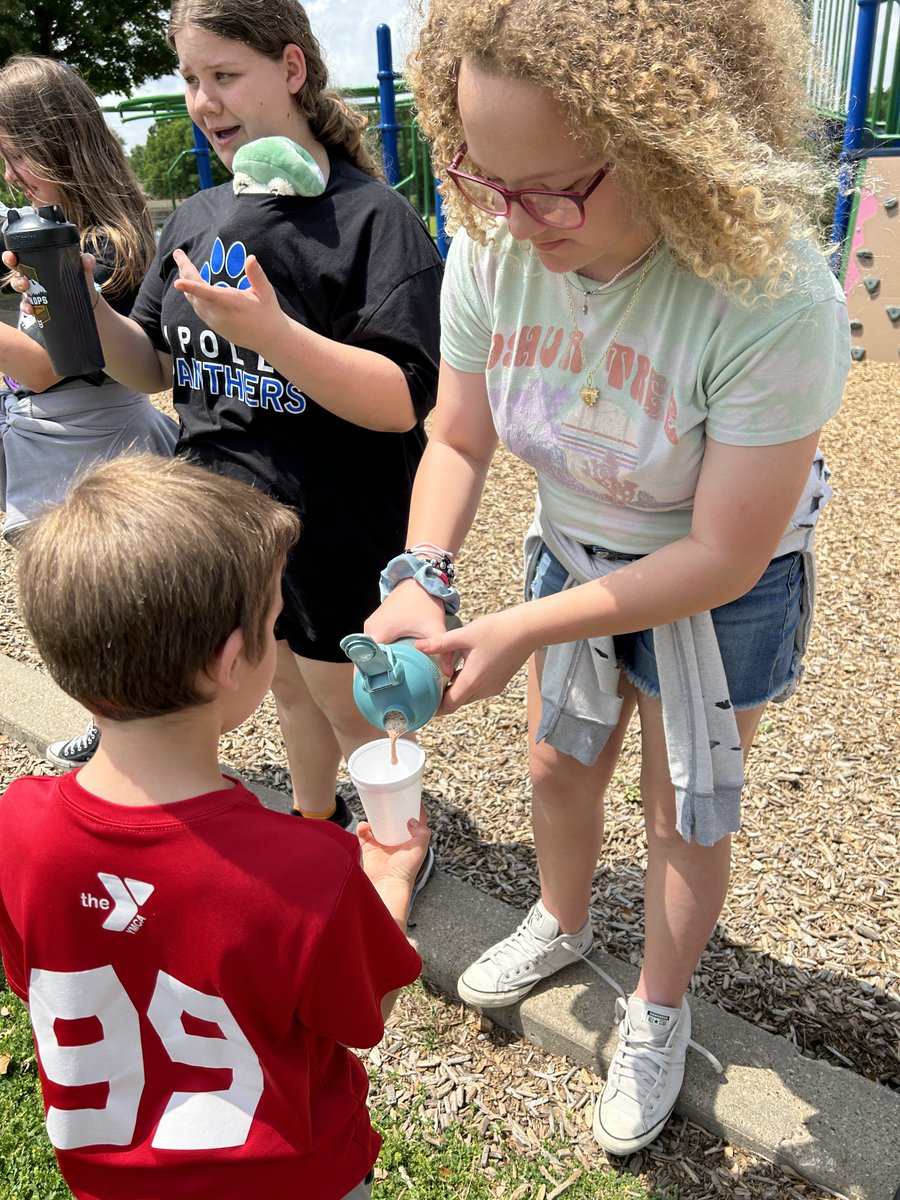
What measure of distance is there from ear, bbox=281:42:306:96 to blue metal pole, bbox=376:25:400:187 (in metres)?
6.66

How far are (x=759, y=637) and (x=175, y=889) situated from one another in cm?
115

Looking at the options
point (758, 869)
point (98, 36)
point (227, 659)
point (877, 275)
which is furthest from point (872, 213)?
point (98, 36)

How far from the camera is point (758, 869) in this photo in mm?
2936

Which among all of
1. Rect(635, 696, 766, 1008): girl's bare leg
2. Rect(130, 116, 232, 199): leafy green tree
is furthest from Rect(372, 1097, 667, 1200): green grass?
Rect(130, 116, 232, 199): leafy green tree

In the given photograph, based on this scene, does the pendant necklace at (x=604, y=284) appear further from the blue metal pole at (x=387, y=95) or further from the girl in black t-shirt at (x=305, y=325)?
the blue metal pole at (x=387, y=95)

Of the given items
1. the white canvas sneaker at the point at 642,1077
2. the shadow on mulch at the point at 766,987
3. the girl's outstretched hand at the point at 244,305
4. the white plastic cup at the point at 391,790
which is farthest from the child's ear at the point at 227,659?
the shadow on mulch at the point at 766,987

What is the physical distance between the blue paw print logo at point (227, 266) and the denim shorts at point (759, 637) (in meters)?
1.09

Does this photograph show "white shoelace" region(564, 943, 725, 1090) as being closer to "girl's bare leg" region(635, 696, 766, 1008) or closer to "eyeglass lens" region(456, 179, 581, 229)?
"girl's bare leg" region(635, 696, 766, 1008)

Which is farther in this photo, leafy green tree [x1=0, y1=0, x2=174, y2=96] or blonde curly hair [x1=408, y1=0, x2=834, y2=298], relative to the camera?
leafy green tree [x1=0, y1=0, x2=174, y2=96]

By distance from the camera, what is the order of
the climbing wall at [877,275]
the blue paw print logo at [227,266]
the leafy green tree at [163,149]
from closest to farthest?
1. the blue paw print logo at [227,266]
2. the climbing wall at [877,275]
3. the leafy green tree at [163,149]

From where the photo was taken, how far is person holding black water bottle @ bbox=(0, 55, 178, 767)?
111 inches

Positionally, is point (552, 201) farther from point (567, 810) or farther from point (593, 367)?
point (567, 810)

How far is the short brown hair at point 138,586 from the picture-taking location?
4.01 ft

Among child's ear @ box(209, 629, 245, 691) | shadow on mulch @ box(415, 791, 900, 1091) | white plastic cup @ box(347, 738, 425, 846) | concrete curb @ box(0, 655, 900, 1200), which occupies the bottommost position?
shadow on mulch @ box(415, 791, 900, 1091)
